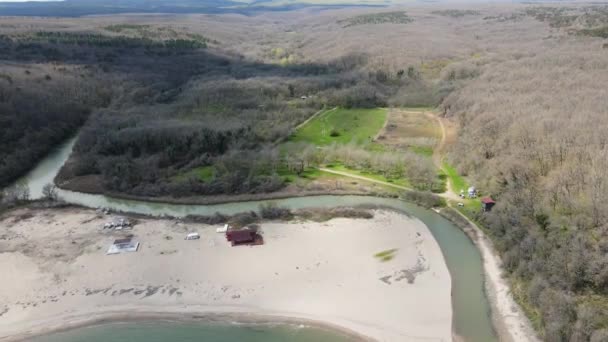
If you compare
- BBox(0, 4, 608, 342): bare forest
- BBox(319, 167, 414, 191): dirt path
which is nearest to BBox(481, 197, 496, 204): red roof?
BBox(0, 4, 608, 342): bare forest

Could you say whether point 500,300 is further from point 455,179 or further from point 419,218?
point 455,179

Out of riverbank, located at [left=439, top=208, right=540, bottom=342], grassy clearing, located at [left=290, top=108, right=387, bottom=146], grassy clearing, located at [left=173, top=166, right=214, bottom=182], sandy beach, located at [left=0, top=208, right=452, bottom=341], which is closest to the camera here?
riverbank, located at [left=439, top=208, right=540, bottom=342]

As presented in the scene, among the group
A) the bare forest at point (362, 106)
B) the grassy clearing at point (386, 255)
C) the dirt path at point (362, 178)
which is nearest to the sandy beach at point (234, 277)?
the grassy clearing at point (386, 255)

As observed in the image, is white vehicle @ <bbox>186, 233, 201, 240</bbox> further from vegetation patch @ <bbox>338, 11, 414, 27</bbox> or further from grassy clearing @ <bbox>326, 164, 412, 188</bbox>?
vegetation patch @ <bbox>338, 11, 414, 27</bbox>

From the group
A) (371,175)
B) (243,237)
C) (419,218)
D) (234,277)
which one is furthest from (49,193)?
(419,218)

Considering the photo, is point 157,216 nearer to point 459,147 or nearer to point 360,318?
point 360,318

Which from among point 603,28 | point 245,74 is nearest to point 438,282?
point 245,74
